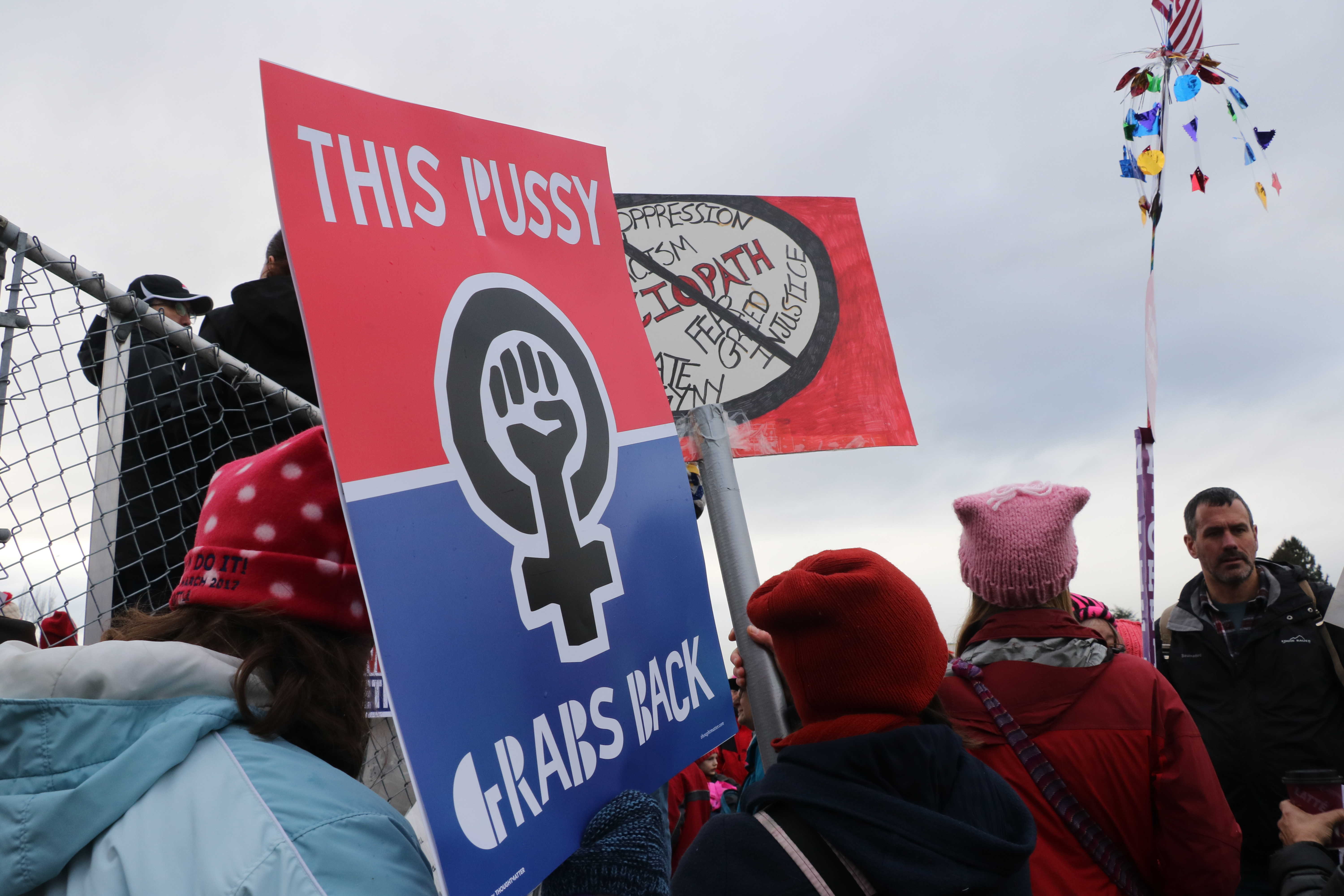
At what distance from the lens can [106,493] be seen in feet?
5.17

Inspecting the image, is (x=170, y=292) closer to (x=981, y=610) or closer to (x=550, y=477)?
(x=550, y=477)

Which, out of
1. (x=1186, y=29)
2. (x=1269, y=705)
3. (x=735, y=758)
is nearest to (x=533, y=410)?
(x=735, y=758)

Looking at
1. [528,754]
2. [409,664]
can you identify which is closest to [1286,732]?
[528,754]

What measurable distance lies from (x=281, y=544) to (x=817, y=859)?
2.78 ft

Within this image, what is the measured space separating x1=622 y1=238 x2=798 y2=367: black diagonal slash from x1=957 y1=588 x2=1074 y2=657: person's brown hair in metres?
0.84

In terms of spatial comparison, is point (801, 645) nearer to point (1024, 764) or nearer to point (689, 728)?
point (689, 728)

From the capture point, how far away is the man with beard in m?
3.06

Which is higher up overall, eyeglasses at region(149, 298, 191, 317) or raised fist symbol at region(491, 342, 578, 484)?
eyeglasses at region(149, 298, 191, 317)

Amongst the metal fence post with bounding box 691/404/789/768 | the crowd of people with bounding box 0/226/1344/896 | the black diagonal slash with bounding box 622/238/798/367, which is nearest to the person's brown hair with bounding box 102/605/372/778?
the crowd of people with bounding box 0/226/1344/896

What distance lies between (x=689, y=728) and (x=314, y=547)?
72cm

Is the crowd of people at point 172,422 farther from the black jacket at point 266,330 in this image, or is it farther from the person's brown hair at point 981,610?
the person's brown hair at point 981,610

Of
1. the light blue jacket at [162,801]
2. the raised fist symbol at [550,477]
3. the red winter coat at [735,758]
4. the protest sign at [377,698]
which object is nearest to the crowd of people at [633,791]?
the light blue jacket at [162,801]

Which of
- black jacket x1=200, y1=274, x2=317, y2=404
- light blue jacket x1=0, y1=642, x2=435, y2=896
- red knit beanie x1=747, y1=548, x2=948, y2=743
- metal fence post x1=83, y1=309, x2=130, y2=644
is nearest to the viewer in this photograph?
light blue jacket x1=0, y1=642, x2=435, y2=896

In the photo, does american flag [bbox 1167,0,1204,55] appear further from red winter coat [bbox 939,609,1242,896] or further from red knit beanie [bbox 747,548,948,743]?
red knit beanie [bbox 747,548,948,743]
